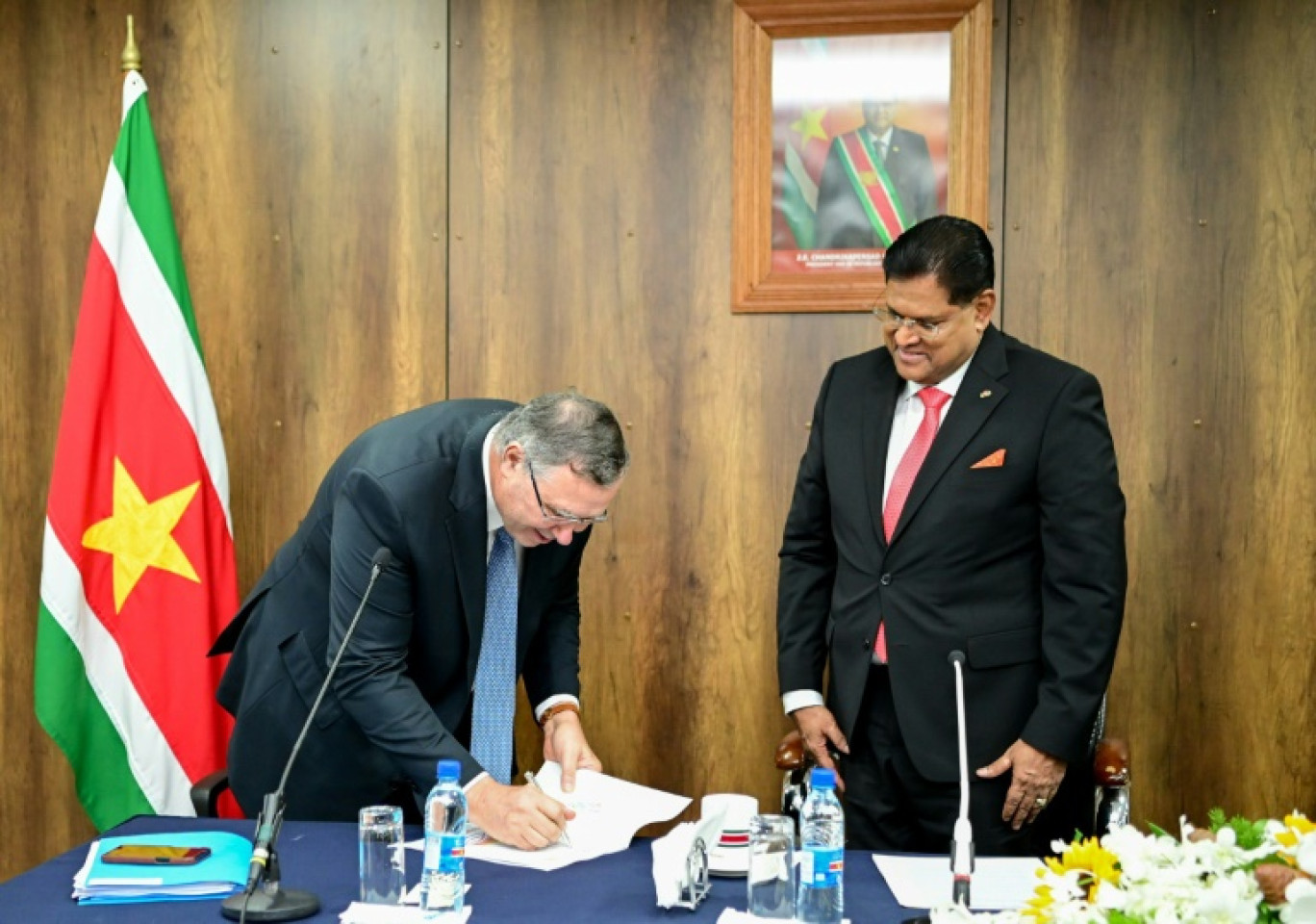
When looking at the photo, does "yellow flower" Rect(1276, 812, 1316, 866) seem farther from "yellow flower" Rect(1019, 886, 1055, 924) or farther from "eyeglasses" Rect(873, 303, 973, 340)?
"eyeglasses" Rect(873, 303, 973, 340)

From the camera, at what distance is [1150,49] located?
10.8 feet

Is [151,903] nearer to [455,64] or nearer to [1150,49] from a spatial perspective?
[455,64]

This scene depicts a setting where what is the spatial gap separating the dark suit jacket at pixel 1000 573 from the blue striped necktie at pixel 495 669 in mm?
672

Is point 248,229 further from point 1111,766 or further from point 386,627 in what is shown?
point 1111,766

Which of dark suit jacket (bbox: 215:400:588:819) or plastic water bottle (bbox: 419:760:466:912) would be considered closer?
plastic water bottle (bbox: 419:760:466:912)

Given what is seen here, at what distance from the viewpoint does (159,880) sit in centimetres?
192

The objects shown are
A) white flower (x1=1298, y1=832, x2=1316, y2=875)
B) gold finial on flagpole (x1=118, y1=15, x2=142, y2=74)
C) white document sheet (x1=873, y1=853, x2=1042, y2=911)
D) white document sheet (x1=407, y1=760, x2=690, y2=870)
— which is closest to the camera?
white flower (x1=1298, y1=832, x2=1316, y2=875)

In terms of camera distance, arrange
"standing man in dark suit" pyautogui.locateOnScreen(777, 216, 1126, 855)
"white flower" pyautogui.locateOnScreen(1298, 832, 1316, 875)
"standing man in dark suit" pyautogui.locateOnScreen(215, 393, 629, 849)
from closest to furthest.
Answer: "white flower" pyautogui.locateOnScreen(1298, 832, 1316, 875), "standing man in dark suit" pyautogui.locateOnScreen(215, 393, 629, 849), "standing man in dark suit" pyautogui.locateOnScreen(777, 216, 1126, 855)

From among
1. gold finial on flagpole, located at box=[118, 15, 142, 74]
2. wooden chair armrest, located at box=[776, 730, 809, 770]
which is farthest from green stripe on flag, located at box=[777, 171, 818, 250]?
gold finial on flagpole, located at box=[118, 15, 142, 74]

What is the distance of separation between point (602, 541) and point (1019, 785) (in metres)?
1.36

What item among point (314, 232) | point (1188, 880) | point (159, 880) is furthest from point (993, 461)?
point (314, 232)

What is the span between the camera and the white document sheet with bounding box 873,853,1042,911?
1.88m

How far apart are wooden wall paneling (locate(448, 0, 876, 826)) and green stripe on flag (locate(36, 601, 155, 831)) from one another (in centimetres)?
99

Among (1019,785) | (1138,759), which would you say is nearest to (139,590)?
(1019,785)
